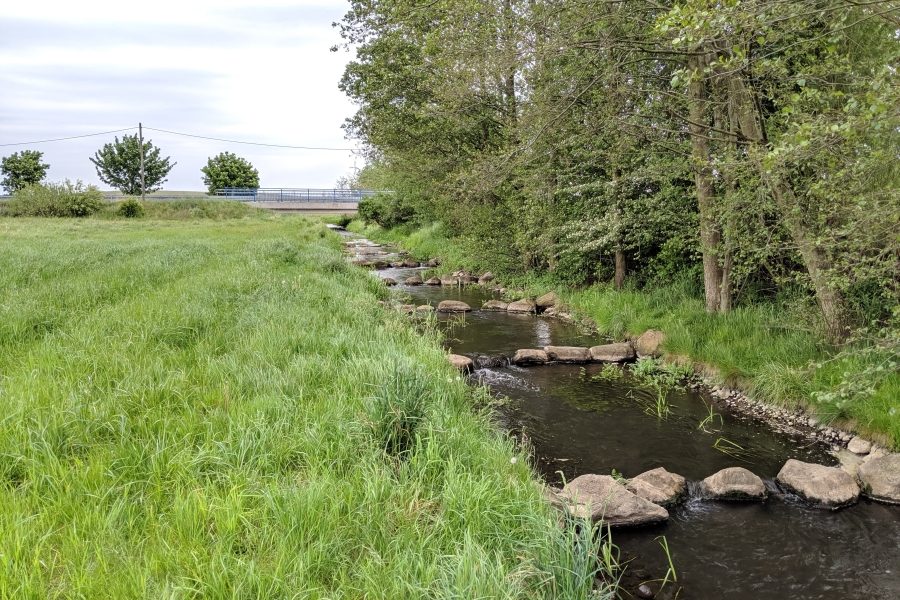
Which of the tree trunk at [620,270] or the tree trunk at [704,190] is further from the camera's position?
the tree trunk at [620,270]

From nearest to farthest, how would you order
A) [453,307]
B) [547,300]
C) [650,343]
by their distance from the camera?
[650,343], [453,307], [547,300]

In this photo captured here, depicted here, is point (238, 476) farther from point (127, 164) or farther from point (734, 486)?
point (127, 164)

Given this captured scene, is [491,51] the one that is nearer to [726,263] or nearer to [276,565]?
[726,263]

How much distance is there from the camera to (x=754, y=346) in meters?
7.93

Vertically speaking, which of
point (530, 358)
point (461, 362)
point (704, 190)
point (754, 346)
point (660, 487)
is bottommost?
point (660, 487)

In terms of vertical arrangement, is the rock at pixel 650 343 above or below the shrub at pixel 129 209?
below

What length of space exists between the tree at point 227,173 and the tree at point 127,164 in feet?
20.2

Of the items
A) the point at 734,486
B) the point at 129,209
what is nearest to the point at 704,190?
the point at 734,486

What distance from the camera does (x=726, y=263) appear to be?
8602mm

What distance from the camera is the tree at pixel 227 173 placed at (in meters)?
68.5

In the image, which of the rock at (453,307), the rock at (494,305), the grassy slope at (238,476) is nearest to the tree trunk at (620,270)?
the rock at (494,305)

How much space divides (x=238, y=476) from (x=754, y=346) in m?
7.52

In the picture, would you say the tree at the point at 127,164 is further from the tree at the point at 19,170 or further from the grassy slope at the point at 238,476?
Result: the grassy slope at the point at 238,476

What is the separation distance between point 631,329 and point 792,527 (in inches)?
246
